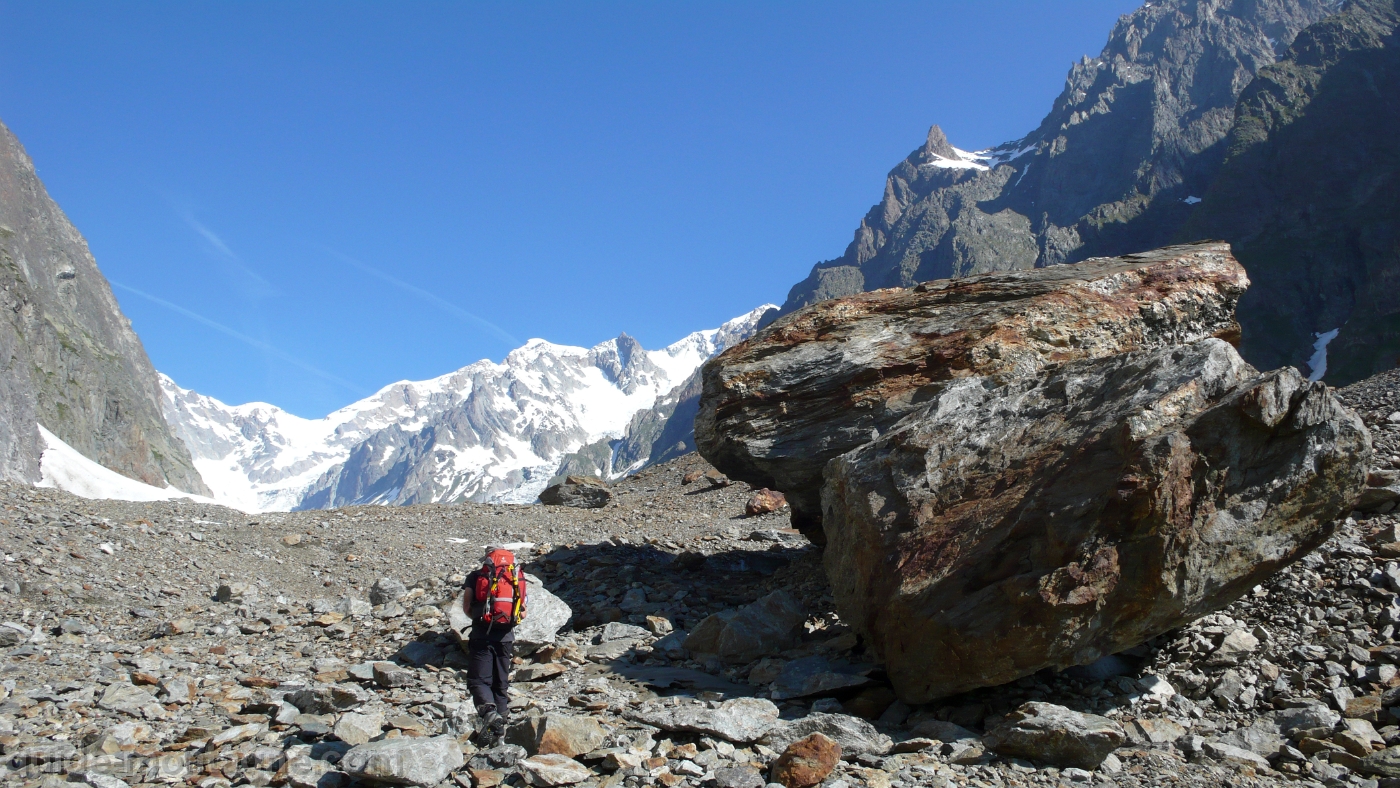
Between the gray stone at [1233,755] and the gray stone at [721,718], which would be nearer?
the gray stone at [1233,755]

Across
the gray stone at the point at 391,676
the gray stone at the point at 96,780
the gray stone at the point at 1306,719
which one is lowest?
the gray stone at the point at 96,780

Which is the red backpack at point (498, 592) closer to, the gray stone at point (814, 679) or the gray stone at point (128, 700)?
the gray stone at point (814, 679)

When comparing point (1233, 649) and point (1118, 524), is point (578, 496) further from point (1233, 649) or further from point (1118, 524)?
point (1118, 524)

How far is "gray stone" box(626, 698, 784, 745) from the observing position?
29.7 ft

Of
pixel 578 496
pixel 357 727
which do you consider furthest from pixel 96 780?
pixel 578 496

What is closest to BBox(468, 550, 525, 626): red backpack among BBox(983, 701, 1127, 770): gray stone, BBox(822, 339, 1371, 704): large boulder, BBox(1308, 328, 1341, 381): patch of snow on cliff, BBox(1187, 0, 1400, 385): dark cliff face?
BBox(822, 339, 1371, 704): large boulder

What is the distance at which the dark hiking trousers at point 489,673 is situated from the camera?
9961 mm

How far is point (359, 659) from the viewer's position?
12.8 metres

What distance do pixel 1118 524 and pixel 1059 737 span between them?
2.35 meters

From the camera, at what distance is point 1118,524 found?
354 inches

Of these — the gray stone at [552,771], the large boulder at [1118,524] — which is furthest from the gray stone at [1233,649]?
the gray stone at [552,771]

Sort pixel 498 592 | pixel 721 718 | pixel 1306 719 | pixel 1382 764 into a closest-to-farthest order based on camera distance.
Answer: pixel 1382 764, pixel 1306 719, pixel 721 718, pixel 498 592

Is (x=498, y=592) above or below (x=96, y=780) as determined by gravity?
above

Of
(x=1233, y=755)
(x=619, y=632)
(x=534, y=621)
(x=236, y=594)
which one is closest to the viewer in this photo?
(x=1233, y=755)
